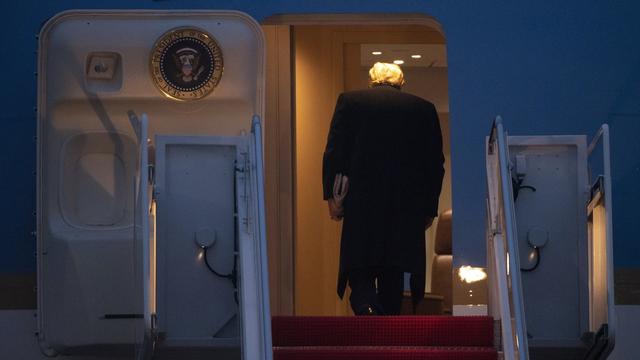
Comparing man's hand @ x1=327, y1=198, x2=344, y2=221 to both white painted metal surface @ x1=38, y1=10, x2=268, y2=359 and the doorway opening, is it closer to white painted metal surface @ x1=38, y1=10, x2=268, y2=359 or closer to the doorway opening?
white painted metal surface @ x1=38, y1=10, x2=268, y2=359

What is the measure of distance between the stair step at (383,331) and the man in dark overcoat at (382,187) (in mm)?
429

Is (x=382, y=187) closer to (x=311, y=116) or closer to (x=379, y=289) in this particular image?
(x=379, y=289)

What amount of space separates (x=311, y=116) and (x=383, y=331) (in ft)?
12.5

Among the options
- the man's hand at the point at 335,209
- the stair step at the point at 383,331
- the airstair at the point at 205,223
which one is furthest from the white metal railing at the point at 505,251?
the man's hand at the point at 335,209

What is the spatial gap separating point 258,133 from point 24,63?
8.30 ft

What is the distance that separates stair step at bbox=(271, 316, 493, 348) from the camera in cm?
689

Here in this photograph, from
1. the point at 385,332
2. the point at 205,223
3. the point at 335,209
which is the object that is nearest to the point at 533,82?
the point at 335,209

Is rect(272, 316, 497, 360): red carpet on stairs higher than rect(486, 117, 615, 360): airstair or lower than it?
lower

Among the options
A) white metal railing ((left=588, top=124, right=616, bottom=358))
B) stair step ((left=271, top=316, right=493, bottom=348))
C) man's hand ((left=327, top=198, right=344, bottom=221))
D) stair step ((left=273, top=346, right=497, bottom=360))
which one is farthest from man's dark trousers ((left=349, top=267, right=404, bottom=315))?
white metal railing ((left=588, top=124, right=616, bottom=358))

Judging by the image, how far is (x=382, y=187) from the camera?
24.3ft

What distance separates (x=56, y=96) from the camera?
7707 millimetres

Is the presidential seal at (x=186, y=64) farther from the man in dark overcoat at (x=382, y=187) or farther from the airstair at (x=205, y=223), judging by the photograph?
the man in dark overcoat at (x=382, y=187)

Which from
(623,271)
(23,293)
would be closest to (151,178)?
(23,293)

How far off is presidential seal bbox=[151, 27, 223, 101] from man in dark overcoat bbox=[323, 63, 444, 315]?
701 mm
